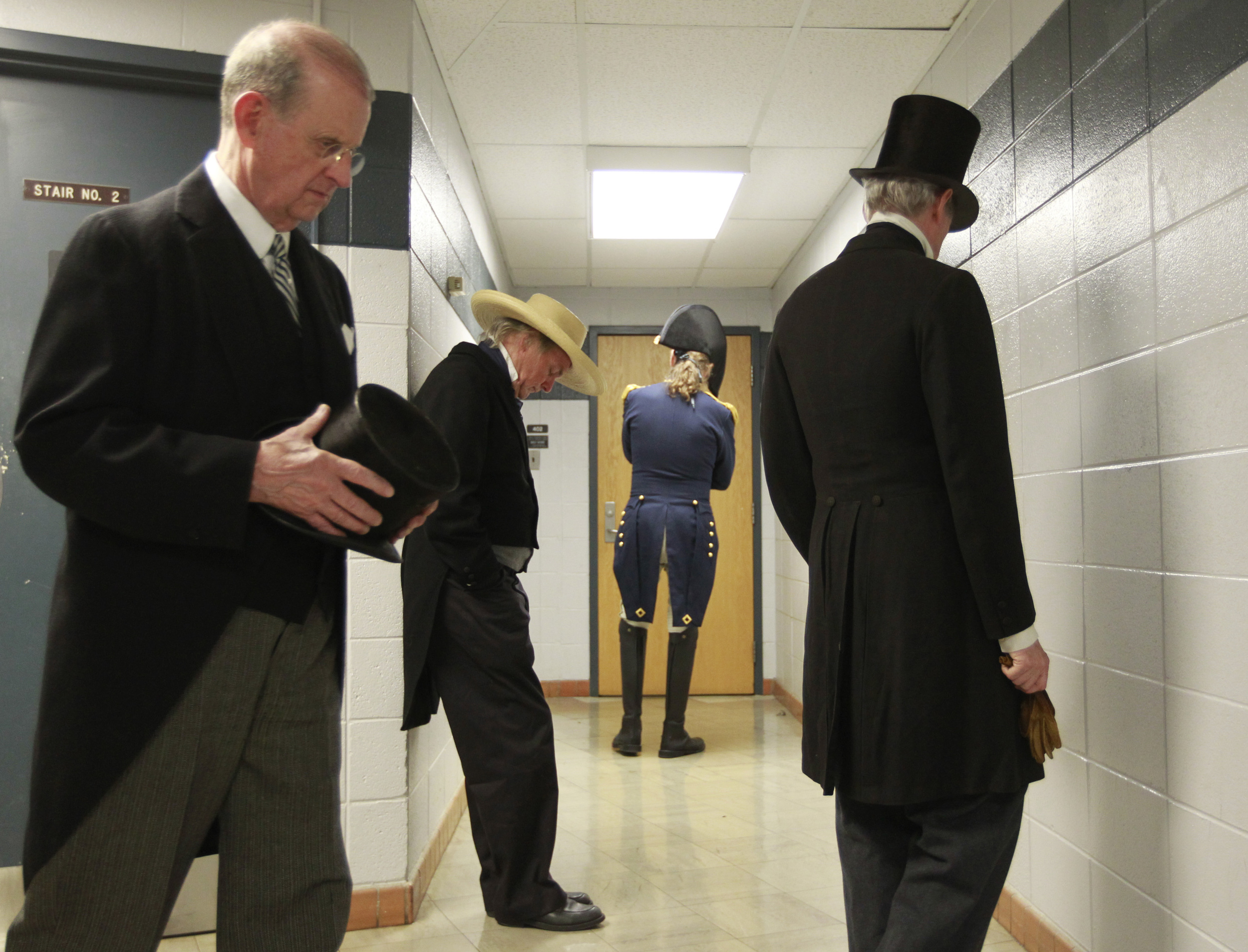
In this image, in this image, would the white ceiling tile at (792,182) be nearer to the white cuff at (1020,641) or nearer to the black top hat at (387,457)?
the white cuff at (1020,641)

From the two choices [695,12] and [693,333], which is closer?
[695,12]

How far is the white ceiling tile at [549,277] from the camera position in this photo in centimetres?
557

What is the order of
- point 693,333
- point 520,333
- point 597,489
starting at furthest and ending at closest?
point 597,489, point 693,333, point 520,333

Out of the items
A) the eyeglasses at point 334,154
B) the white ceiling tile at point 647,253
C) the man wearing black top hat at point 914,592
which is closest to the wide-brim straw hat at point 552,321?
the man wearing black top hat at point 914,592

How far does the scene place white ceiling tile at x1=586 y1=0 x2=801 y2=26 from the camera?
2.65 metres

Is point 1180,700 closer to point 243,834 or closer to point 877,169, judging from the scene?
point 877,169

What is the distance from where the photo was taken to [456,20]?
2.75m

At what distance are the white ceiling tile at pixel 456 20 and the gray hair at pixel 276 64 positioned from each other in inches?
70.6

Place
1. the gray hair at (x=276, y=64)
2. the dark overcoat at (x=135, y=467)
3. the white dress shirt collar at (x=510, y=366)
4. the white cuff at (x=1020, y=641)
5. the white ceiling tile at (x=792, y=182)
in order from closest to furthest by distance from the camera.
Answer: the dark overcoat at (x=135, y=467)
the gray hair at (x=276, y=64)
the white cuff at (x=1020, y=641)
the white dress shirt collar at (x=510, y=366)
the white ceiling tile at (x=792, y=182)

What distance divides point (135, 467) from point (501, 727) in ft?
4.87

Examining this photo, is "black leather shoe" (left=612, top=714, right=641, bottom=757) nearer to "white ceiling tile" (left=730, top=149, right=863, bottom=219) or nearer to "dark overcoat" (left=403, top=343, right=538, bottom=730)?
"dark overcoat" (left=403, top=343, right=538, bottom=730)

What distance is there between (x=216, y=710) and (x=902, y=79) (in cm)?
300

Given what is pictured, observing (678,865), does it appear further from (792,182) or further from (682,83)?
(792,182)

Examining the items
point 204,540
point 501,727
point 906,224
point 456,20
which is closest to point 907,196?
point 906,224
